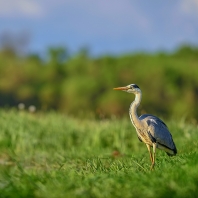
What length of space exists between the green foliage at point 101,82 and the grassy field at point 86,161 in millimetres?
17802

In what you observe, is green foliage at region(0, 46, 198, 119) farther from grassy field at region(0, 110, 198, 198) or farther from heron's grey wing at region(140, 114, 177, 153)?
heron's grey wing at region(140, 114, 177, 153)

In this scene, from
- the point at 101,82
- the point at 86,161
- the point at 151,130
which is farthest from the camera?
the point at 101,82

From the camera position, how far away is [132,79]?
33.8 metres

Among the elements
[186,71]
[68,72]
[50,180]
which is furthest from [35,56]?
[50,180]

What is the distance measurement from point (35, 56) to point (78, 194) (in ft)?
112

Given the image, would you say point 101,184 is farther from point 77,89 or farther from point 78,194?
point 77,89

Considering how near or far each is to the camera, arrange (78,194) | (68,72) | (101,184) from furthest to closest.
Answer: (68,72) → (101,184) → (78,194)

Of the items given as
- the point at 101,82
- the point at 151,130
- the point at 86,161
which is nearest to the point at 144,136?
the point at 151,130

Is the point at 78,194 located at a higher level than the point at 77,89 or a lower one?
higher

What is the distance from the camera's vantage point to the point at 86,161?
6.85 metres

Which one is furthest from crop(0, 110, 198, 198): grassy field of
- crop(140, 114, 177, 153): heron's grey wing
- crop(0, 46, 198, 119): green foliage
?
crop(0, 46, 198, 119): green foliage

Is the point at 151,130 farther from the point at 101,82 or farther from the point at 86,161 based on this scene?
the point at 101,82

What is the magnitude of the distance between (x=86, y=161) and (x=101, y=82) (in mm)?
27016

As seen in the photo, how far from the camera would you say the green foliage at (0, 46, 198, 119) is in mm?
31656
